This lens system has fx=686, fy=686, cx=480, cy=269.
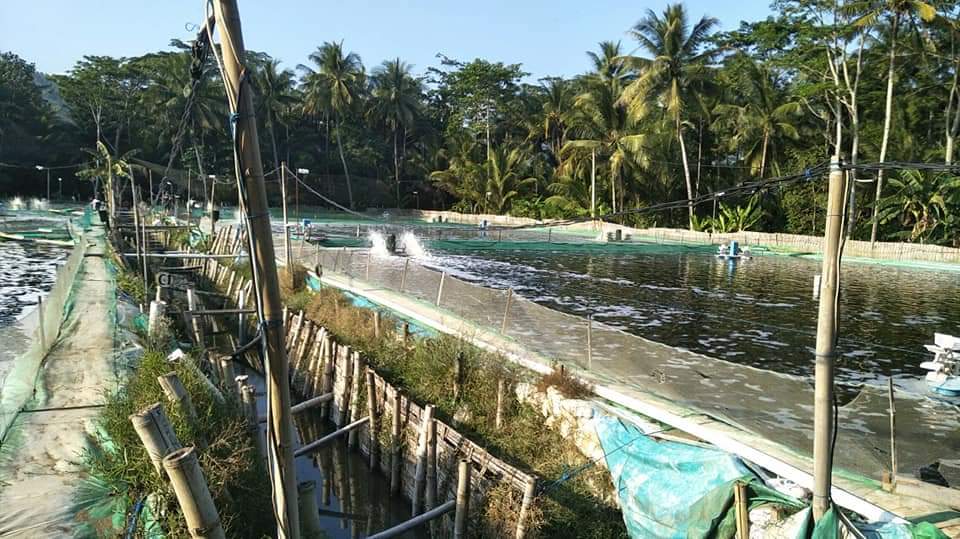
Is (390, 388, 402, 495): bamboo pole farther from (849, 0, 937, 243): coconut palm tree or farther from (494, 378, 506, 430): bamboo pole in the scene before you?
(849, 0, 937, 243): coconut palm tree

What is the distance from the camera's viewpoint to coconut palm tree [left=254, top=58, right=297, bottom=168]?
195 feet

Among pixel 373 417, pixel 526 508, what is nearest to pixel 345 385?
pixel 373 417

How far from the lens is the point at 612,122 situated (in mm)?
46688

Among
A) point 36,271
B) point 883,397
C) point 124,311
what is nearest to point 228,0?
point 883,397

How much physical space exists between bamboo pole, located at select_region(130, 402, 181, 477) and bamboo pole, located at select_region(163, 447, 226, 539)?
0.79ft

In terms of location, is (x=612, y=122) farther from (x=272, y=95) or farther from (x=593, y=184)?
(x=272, y=95)

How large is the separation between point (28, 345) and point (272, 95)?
53.7 meters

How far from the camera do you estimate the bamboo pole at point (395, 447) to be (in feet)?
30.5

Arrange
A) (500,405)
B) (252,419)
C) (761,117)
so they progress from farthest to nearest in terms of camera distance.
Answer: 1. (761,117)
2. (500,405)
3. (252,419)

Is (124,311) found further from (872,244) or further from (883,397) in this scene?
(872,244)

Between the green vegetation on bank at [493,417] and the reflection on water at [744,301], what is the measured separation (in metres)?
3.47

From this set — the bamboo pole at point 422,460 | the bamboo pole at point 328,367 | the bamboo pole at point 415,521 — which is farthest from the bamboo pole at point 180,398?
the bamboo pole at point 328,367

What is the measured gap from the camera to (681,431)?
22.7ft

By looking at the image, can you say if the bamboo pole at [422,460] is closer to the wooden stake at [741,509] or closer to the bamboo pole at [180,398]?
the bamboo pole at [180,398]
